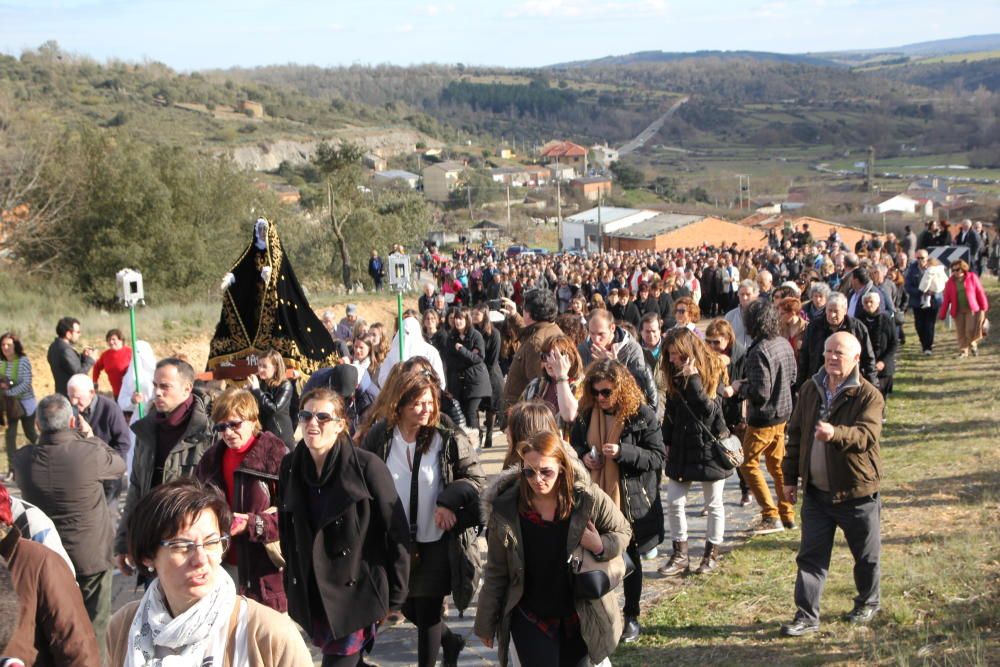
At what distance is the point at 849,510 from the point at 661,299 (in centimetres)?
1041

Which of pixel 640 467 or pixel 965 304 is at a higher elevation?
pixel 640 467

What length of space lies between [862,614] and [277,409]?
167 inches

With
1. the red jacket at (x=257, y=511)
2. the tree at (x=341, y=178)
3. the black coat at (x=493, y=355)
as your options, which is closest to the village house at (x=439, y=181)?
the tree at (x=341, y=178)

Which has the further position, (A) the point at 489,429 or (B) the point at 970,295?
(B) the point at 970,295

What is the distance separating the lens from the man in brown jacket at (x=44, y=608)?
321 centimetres

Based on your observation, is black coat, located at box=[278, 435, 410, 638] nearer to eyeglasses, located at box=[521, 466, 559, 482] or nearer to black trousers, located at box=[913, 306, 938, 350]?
eyeglasses, located at box=[521, 466, 559, 482]

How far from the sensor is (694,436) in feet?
21.6

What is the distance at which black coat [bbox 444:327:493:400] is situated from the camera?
10867 millimetres

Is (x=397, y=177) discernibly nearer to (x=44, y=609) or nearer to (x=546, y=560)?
(x=546, y=560)

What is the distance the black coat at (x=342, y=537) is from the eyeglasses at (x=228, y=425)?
0.60 meters

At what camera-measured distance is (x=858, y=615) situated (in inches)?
223

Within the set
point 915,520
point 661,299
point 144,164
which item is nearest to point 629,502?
point 915,520

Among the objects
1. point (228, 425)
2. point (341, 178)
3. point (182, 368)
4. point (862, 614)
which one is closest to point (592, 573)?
point (228, 425)

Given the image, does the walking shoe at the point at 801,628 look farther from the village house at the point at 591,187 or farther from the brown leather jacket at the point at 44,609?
the village house at the point at 591,187
